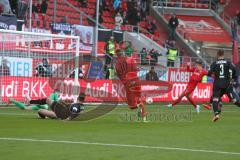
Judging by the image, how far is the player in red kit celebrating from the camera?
19.9 meters

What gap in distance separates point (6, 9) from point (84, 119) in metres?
15.6

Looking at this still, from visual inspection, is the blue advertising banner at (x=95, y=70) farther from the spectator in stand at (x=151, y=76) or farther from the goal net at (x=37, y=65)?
the goal net at (x=37, y=65)

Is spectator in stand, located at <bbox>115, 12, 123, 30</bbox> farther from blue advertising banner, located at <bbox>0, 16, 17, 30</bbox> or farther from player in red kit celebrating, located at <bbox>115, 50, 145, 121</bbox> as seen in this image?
player in red kit celebrating, located at <bbox>115, 50, 145, 121</bbox>

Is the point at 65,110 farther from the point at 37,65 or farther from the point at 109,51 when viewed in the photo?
Answer: the point at 109,51

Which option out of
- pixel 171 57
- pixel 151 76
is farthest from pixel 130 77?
pixel 171 57

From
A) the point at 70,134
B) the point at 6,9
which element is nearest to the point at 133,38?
the point at 6,9

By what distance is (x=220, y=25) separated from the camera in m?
52.3

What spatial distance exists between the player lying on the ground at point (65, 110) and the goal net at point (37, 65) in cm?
688

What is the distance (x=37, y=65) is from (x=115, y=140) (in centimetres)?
1493

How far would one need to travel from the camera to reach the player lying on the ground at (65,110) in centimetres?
1864

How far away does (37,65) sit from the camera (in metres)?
28.0

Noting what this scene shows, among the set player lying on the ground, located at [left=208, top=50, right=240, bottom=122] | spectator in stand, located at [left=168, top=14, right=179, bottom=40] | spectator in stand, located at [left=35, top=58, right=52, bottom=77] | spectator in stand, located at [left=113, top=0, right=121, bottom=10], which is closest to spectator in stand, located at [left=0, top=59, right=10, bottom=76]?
spectator in stand, located at [left=35, top=58, right=52, bottom=77]

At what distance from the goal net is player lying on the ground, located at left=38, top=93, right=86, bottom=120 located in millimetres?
6880

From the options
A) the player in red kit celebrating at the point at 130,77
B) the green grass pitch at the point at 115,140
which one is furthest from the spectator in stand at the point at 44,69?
the green grass pitch at the point at 115,140
